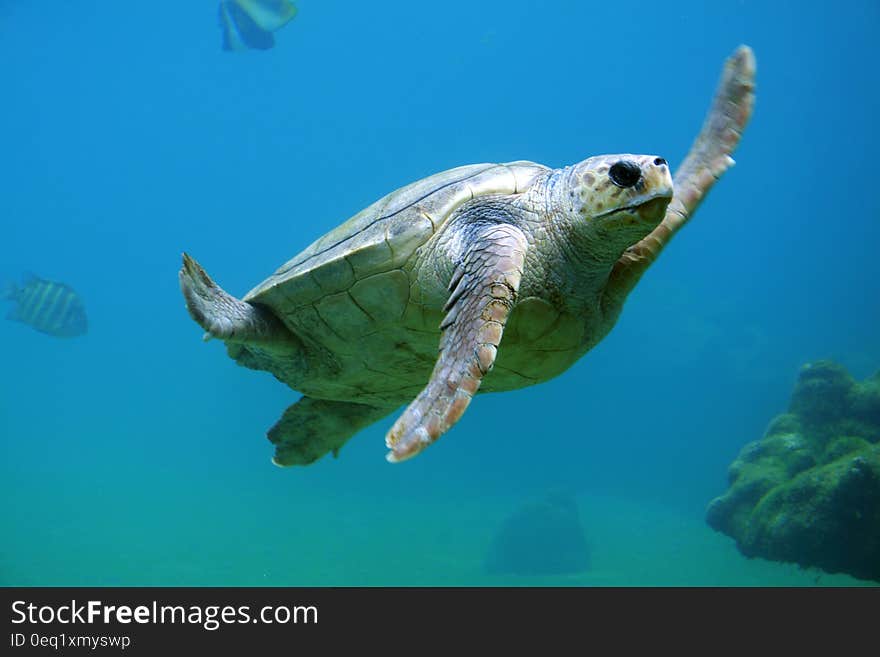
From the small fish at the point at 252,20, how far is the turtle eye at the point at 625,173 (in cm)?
1196

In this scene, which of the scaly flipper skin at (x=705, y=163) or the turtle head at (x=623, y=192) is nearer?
the turtle head at (x=623, y=192)

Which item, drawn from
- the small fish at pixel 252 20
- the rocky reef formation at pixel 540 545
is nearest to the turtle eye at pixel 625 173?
the small fish at pixel 252 20

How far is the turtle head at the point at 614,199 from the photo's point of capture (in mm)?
2479

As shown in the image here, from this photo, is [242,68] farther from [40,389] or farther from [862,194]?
[862,194]

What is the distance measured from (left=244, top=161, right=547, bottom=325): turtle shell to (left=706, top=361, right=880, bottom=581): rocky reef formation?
21.8 ft

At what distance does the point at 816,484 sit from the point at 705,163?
6.16 meters

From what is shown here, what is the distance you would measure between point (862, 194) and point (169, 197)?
232ft

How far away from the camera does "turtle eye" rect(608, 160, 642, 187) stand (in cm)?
249

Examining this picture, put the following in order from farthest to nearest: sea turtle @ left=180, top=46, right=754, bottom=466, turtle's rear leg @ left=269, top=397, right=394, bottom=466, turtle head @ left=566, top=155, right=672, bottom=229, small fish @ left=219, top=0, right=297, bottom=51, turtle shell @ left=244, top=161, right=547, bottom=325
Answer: small fish @ left=219, top=0, right=297, bottom=51, turtle's rear leg @ left=269, top=397, right=394, bottom=466, turtle shell @ left=244, top=161, right=547, bottom=325, turtle head @ left=566, top=155, right=672, bottom=229, sea turtle @ left=180, top=46, right=754, bottom=466

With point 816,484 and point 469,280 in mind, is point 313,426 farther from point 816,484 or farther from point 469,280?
point 816,484

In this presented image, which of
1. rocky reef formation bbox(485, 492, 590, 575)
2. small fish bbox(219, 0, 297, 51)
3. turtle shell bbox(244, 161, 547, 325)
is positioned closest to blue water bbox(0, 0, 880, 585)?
rocky reef formation bbox(485, 492, 590, 575)

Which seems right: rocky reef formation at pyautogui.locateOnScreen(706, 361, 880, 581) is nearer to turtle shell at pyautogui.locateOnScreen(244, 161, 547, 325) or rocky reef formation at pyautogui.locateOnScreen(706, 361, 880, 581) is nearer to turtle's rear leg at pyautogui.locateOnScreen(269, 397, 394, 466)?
turtle's rear leg at pyautogui.locateOnScreen(269, 397, 394, 466)

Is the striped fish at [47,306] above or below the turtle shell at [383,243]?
above

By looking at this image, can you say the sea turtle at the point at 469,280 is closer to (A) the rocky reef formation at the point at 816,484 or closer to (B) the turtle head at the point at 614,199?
(B) the turtle head at the point at 614,199
